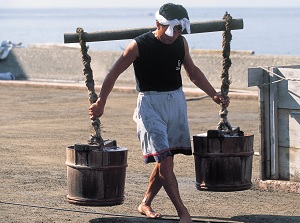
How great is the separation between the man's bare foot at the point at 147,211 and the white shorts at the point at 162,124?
0.53 metres

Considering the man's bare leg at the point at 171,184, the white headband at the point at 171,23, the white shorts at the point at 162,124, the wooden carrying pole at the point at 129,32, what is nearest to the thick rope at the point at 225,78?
the wooden carrying pole at the point at 129,32

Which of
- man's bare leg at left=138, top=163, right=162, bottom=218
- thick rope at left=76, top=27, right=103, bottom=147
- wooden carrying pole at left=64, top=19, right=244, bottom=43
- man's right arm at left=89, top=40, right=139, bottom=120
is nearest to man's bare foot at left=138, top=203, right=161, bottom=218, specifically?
man's bare leg at left=138, top=163, right=162, bottom=218

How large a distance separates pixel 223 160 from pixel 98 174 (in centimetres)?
110

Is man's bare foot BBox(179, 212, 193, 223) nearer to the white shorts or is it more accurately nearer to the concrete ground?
the concrete ground

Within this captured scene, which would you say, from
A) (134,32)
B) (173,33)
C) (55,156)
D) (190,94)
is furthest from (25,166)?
(190,94)

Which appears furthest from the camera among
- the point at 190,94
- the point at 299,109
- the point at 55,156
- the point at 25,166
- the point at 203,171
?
the point at 190,94

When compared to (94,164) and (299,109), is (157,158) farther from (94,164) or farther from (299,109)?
(299,109)

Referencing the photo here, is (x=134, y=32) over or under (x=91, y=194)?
over

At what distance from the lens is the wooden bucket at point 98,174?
28.9 ft

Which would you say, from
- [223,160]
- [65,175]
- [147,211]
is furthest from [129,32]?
[65,175]

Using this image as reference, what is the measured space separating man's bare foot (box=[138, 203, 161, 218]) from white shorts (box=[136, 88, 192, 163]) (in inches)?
21.0

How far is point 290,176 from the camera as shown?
1052cm

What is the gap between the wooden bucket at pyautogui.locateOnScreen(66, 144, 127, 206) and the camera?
347 inches

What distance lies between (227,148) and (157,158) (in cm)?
70
